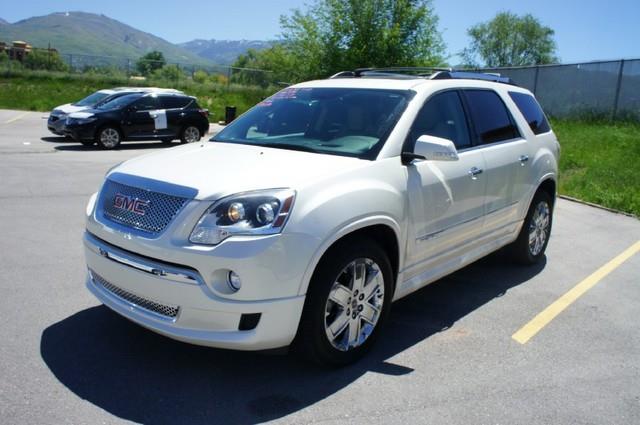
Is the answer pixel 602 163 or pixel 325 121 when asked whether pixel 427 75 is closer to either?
pixel 325 121

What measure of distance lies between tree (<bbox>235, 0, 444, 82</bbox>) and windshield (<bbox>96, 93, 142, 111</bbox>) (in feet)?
43.2

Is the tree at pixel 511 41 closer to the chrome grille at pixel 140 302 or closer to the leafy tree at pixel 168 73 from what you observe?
the leafy tree at pixel 168 73

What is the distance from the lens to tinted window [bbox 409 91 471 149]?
445 centimetres

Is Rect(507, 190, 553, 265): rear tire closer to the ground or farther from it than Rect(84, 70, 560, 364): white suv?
closer to the ground

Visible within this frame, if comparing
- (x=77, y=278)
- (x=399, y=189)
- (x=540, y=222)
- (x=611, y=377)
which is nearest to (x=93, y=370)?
(x=77, y=278)

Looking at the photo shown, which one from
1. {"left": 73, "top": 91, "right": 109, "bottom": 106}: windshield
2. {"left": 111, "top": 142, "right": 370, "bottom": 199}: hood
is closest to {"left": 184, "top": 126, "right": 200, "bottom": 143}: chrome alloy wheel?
{"left": 73, "top": 91, "right": 109, "bottom": 106}: windshield

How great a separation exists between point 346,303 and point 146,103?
595 inches

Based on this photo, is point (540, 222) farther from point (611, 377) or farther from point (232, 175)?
point (232, 175)

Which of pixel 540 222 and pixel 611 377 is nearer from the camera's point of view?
pixel 611 377

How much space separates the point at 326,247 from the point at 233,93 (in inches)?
1357

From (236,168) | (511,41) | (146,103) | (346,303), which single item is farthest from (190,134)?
(511,41)

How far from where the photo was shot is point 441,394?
3.62 m

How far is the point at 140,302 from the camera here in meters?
3.55

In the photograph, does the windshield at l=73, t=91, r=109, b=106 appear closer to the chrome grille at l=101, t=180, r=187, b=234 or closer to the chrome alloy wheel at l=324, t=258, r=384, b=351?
the chrome grille at l=101, t=180, r=187, b=234
